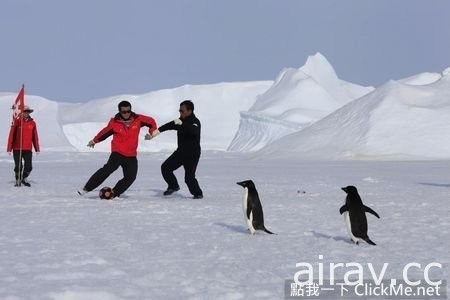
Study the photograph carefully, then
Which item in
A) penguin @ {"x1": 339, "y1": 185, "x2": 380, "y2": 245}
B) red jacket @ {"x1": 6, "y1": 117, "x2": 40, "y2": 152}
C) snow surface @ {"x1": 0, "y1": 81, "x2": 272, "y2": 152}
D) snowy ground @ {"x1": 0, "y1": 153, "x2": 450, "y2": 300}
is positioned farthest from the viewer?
snow surface @ {"x1": 0, "y1": 81, "x2": 272, "y2": 152}

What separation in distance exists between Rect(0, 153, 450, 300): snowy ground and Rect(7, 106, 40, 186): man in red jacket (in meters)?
2.81

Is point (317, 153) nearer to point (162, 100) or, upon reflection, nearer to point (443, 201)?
point (443, 201)

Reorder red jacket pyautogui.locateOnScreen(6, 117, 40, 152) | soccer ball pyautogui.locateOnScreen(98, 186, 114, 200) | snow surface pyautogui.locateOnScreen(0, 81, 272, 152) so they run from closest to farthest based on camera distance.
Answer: soccer ball pyautogui.locateOnScreen(98, 186, 114, 200)
red jacket pyautogui.locateOnScreen(6, 117, 40, 152)
snow surface pyautogui.locateOnScreen(0, 81, 272, 152)

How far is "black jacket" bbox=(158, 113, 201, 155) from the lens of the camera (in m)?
9.29

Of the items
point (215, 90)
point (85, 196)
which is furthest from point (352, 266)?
point (215, 90)

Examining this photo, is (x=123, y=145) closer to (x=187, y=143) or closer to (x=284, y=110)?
(x=187, y=143)

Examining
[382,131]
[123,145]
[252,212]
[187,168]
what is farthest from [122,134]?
[382,131]

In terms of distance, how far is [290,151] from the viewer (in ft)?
110

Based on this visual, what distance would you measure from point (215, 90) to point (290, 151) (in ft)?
234

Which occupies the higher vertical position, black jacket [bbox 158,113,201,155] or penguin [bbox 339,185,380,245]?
black jacket [bbox 158,113,201,155]

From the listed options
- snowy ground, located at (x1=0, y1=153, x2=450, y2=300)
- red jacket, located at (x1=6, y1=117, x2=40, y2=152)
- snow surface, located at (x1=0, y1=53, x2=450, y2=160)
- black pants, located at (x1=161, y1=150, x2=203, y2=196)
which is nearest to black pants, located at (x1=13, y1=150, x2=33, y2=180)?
red jacket, located at (x1=6, y1=117, x2=40, y2=152)

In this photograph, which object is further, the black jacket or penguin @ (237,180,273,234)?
the black jacket

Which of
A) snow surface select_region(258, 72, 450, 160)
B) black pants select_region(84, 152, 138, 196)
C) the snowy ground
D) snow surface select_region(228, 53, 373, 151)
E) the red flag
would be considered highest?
snow surface select_region(228, 53, 373, 151)

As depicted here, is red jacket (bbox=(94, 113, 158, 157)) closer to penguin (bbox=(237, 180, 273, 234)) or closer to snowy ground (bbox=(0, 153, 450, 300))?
snowy ground (bbox=(0, 153, 450, 300))
